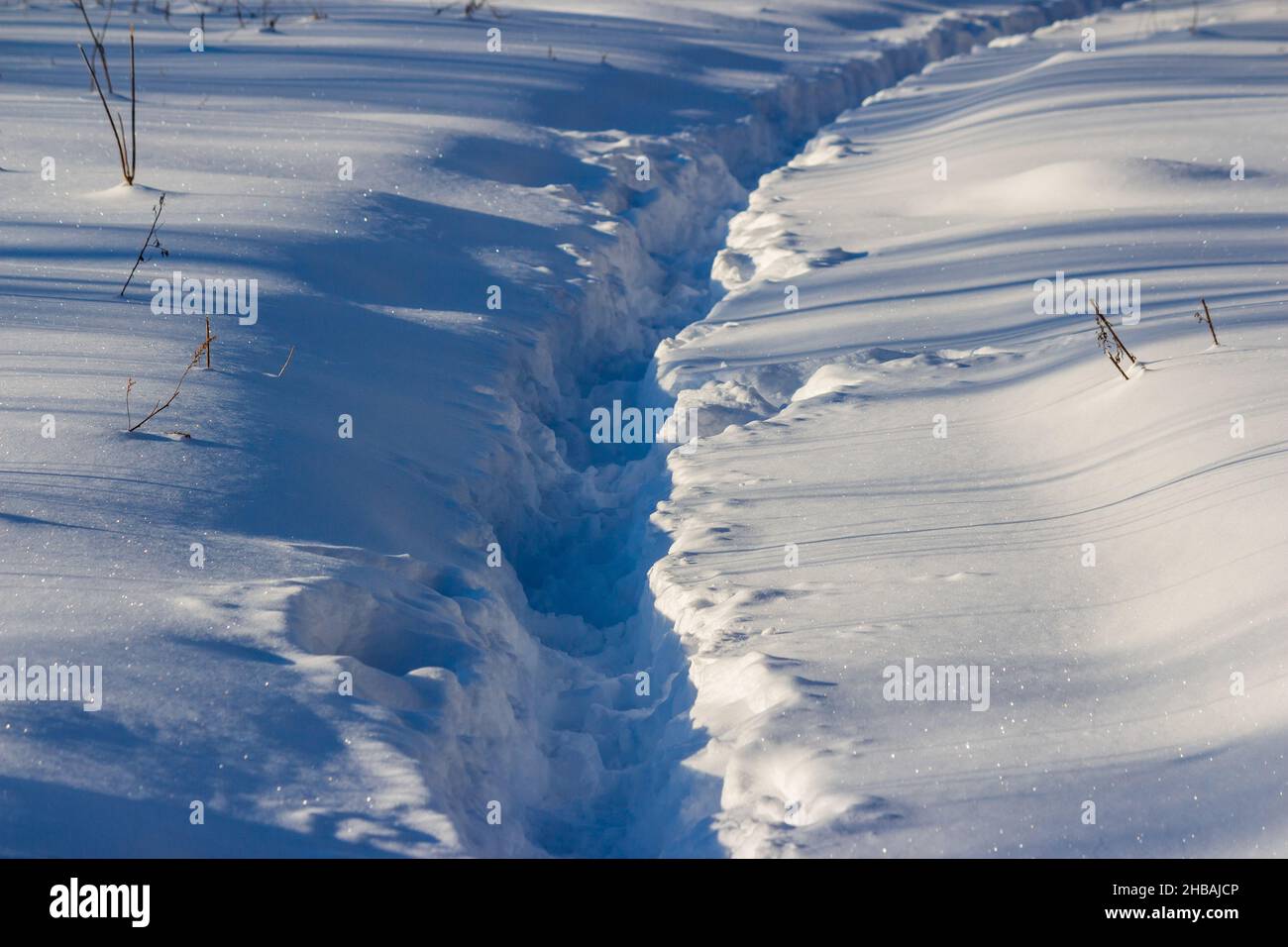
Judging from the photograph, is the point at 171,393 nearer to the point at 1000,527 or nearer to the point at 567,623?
the point at 567,623

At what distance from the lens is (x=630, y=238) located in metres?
6.90

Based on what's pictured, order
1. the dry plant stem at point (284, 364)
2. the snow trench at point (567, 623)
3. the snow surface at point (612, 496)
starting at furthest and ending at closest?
the dry plant stem at point (284, 364), the snow trench at point (567, 623), the snow surface at point (612, 496)

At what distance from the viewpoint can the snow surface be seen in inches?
101

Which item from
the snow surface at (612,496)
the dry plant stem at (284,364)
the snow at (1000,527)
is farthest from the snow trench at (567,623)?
the dry plant stem at (284,364)

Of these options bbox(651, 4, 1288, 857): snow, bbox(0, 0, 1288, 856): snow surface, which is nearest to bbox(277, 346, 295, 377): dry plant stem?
bbox(0, 0, 1288, 856): snow surface

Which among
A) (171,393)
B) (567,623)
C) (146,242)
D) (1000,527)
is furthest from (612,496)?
(146,242)

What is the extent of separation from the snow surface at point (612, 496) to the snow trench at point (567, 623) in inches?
0.7

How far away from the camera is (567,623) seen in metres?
4.12

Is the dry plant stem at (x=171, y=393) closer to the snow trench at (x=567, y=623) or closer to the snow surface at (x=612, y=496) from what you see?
the snow surface at (x=612, y=496)

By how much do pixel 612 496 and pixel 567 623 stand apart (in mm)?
864

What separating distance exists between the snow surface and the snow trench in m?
0.02

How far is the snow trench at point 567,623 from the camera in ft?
9.62
